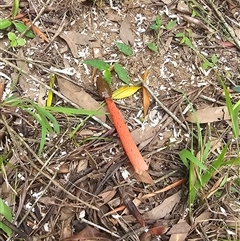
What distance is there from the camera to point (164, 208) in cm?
161

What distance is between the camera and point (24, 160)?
1.58 metres

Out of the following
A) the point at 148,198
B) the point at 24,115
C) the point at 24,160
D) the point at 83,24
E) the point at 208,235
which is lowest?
the point at 208,235

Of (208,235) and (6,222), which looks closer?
(6,222)

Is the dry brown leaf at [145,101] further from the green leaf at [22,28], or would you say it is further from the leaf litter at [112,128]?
the green leaf at [22,28]

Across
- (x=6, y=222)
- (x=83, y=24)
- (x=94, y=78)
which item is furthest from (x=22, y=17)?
(x=6, y=222)

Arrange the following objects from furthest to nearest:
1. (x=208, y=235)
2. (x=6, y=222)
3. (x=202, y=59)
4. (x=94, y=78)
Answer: (x=202, y=59) → (x=94, y=78) → (x=208, y=235) → (x=6, y=222)

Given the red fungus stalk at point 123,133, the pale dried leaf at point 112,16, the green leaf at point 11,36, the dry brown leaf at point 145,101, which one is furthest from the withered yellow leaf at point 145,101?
the green leaf at point 11,36

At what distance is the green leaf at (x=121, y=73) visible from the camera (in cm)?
174

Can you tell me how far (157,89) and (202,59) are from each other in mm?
255

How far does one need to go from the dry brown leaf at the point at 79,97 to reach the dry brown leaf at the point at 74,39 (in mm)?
154

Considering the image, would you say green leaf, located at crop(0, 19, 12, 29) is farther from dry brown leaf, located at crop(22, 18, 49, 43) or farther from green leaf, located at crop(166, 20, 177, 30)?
green leaf, located at crop(166, 20, 177, 30)

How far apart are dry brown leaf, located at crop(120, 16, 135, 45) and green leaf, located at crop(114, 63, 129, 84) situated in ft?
0.45

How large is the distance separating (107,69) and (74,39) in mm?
198

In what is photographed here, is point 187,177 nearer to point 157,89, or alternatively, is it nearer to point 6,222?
point 157,89
